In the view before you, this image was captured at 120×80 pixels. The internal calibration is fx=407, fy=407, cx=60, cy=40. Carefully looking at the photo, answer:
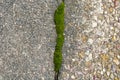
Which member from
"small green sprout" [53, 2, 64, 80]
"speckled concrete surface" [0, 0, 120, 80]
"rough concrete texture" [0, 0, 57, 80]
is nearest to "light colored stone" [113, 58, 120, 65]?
"speckled concrete surface" [0, 0, 120, 80]

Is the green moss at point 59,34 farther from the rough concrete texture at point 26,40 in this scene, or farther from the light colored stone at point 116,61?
the light colored stone at point 116,61

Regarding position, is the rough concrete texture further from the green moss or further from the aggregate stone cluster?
the aggregate stone cluster

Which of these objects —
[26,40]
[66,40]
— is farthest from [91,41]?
[26,40]

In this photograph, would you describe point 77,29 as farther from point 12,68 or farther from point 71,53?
point 12,68

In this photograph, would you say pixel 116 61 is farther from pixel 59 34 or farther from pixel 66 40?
pixel 59 34

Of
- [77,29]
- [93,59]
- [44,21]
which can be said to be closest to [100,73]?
[93,59]

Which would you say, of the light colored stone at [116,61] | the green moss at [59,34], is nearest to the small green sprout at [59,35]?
the green moss at [59,34]
